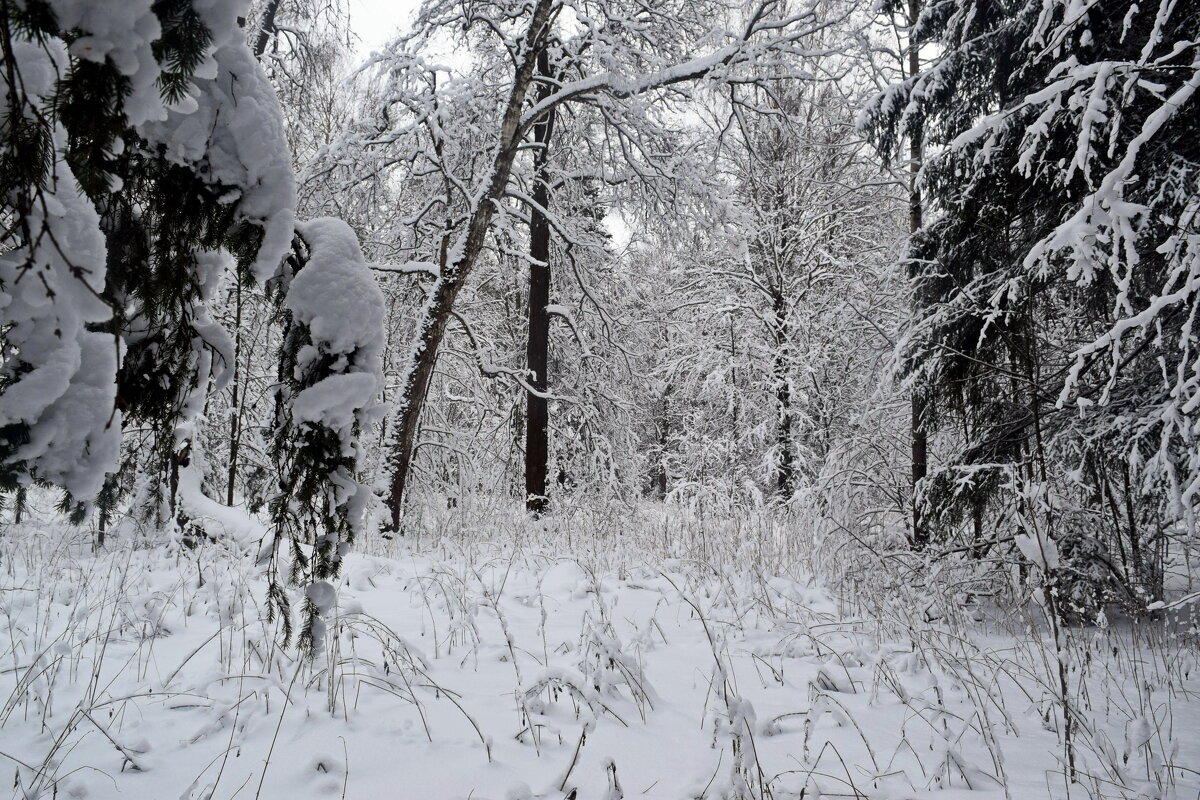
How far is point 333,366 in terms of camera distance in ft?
6.52

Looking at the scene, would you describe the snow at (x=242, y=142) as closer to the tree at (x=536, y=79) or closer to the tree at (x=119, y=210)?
the tree at (x=119, y=210)

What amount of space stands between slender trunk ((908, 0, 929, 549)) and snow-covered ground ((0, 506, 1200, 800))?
1.83 m

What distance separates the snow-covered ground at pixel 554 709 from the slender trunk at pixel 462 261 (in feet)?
10.2

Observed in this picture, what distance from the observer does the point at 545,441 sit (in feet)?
32.7

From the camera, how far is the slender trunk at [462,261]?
6.56 metres

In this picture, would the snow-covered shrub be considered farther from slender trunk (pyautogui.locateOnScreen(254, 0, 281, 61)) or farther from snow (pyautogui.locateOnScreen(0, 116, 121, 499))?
slender trunk (pyautogui.locateOnScreen(254, 0, 281, 61))

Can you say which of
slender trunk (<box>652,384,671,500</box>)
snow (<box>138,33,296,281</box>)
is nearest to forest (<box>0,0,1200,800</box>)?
snow (<box>138,33,296,281</box>)

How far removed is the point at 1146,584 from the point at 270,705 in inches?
204

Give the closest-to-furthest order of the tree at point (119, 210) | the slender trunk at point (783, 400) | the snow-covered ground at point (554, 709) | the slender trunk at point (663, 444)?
the tree at point (119, 210) → the snow-covered ground at point (554, 709) → the slender trunk at point (783, 400) → the slender trunk at point (663, 444)

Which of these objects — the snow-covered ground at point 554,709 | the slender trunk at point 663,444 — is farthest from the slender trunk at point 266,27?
the slender trunk at point 663,444

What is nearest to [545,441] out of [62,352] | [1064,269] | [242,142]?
[1064,269]

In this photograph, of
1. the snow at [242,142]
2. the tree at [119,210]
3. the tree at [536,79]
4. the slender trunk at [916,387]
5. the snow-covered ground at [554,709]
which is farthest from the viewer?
the tree at [536,79]

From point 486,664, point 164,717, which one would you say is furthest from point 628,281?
point 164,717

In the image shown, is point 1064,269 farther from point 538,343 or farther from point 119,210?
point 538,343
